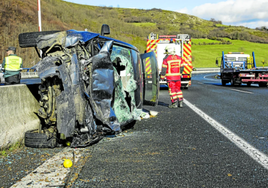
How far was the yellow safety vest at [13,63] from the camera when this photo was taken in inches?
385

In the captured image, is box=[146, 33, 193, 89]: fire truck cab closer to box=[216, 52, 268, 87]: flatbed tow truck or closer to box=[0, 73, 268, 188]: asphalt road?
box=[216, 52, 268, 87]: flatbed tow truck

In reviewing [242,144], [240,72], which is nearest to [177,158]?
[242,144]

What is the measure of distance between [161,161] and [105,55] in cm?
193

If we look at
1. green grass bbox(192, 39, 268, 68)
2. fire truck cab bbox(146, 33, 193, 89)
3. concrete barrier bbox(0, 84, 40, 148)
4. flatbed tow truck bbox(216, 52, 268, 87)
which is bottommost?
concrete barrier bbox(0, 84, 40, 148)

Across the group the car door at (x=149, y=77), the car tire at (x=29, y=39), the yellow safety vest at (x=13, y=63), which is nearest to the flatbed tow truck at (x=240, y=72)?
the car door at (x=149, y=77)

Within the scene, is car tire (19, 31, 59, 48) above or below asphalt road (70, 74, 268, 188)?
above

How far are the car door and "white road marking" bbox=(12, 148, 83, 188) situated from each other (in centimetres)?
322

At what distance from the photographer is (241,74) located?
1753 centimetres

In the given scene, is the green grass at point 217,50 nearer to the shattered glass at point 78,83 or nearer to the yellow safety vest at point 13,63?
the yellow safety vest at point 13,63

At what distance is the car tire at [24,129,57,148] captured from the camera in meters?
4.33

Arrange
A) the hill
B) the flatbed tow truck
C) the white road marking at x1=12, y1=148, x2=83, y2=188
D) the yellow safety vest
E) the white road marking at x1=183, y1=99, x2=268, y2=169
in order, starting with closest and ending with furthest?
the white road marking at x1=12, y1=148, x2=83, y2=188 < the white road marking at x1=183, y1=99, x2=268, y2=169 < the yellow safety vest < the flatbed tow truck < the hill

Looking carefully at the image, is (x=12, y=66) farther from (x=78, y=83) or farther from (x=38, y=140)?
(x=78, y=83)

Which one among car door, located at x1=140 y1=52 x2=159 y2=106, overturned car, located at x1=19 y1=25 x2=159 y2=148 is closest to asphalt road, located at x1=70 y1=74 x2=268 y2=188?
overturned car, located at x1=19 y1=25 x2=159 y2=148

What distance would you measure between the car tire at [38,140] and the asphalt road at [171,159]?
10cm
